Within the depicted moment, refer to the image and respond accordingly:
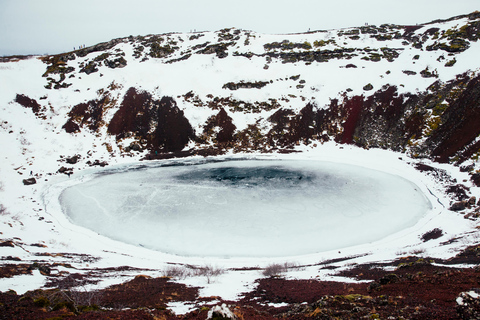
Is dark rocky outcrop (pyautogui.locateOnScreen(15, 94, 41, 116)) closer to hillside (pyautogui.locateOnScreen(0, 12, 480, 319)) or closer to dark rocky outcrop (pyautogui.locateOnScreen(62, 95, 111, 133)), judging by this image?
hillside (pyautogui.locateOnScreen(0, 12, 480, 319))

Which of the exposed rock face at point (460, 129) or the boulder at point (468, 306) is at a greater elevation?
the exposed rock face at point (460, 129)

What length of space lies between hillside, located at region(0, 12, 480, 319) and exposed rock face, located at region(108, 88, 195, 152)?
0.89 feet

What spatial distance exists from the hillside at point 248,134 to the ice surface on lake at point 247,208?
4.56 feet

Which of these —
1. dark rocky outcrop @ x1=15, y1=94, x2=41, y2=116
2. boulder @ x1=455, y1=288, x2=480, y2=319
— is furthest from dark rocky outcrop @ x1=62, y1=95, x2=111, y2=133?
boulder @ x1=455, y1=288, x2=480, y2=319

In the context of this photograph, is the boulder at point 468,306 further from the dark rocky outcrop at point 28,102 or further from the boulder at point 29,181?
the dark rocky outcrop at point 28,102

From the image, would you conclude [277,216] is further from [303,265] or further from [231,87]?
[231,87]

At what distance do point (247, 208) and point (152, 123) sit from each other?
30502 mm

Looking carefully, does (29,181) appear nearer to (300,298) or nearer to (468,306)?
(300,298)

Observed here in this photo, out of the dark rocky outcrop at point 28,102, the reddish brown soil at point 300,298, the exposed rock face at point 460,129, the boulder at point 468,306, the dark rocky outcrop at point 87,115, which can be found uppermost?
the dark rocky outcrop at point 28,102

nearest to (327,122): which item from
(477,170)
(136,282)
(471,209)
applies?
(477,170)

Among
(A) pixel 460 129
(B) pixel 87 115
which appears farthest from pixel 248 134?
(A) pixel 460 129

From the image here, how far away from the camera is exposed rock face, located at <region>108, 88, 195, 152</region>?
46938 millimetres

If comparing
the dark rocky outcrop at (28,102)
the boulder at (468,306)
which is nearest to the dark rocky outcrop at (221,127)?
the dark rocky outcrop at (28,102)

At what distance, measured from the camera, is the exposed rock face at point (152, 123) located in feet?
154
